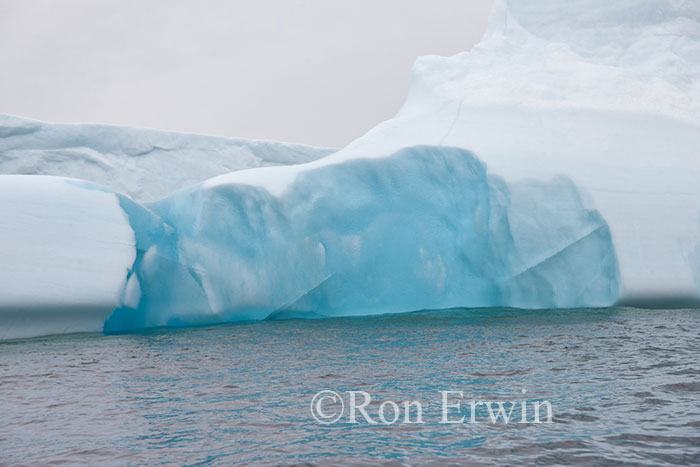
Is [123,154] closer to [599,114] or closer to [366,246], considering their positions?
[366,246]

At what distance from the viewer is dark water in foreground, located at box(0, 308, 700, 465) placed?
119 inches

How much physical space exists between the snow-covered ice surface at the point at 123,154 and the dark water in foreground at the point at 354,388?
10.3 m

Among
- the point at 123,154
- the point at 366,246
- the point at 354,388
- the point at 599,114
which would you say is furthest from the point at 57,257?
the point at 123,154

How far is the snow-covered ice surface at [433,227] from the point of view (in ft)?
28.0

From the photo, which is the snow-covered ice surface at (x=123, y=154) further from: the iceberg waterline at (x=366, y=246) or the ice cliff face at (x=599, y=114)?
the iceberg waterline at (x=366, y=246)

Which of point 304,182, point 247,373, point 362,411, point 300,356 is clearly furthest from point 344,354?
point 304,182

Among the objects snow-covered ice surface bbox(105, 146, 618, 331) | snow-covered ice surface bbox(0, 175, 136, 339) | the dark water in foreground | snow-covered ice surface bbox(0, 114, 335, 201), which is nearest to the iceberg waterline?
snow-covered ice surface bbox(105, 146, 618, 331)

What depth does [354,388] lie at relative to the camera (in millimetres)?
4211

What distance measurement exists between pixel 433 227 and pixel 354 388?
5303mm

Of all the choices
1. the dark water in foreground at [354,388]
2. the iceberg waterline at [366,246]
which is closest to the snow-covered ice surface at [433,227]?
the iceberg waterline at [366,246]

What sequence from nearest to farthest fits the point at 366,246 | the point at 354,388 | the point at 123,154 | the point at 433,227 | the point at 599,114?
the point at 354,388 < the point at 366,246 < the point at 433,227 < the point at 599,114 < the point at 123,154

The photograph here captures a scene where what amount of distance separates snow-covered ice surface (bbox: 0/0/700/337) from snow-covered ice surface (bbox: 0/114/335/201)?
308 inches

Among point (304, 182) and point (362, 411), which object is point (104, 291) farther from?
point (362, 411)

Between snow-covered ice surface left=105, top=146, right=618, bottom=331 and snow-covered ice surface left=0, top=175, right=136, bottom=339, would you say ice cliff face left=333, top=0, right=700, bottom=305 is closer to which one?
snow-covered ice surface left=105, top=146, right=618, bottom=331
